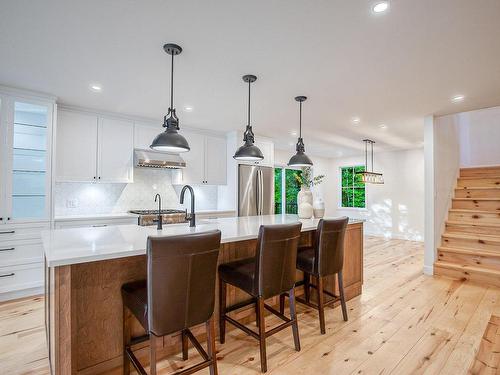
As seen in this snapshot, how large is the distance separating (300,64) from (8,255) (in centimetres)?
383

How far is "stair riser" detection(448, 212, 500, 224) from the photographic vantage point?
4305mm

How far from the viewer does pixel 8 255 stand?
10.4 ft

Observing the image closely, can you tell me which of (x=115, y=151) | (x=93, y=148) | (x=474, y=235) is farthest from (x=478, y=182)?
(x=93, y=148)

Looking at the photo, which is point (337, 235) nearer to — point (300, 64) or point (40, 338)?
point (300, 64)

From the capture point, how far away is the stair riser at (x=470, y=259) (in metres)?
3.84

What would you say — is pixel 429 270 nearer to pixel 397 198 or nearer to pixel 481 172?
pixel 481 172

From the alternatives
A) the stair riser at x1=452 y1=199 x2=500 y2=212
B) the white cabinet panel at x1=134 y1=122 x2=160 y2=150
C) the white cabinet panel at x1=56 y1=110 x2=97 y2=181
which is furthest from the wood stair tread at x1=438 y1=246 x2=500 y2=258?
the white cabinet panel at x1=56 y1=110 x2=97 y2=181

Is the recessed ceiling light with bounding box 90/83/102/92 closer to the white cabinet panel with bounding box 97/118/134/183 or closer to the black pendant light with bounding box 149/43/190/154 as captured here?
the white cabinet panel with bounding box 97/118/134/183

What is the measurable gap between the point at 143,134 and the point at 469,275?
5.27 m

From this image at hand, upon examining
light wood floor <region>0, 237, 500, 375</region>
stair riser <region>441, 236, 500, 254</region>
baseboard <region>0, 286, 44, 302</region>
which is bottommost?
light wood floor <region>0, 237, 500, 375</region>

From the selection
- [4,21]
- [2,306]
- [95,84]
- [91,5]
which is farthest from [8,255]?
[91,5]

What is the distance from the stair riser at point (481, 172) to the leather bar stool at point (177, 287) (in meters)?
6.01

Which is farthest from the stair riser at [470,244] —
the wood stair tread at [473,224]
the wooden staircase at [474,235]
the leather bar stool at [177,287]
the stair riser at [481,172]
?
the leather bar stool at [177,287]

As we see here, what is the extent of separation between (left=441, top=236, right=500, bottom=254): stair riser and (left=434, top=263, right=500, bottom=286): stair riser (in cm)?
49
